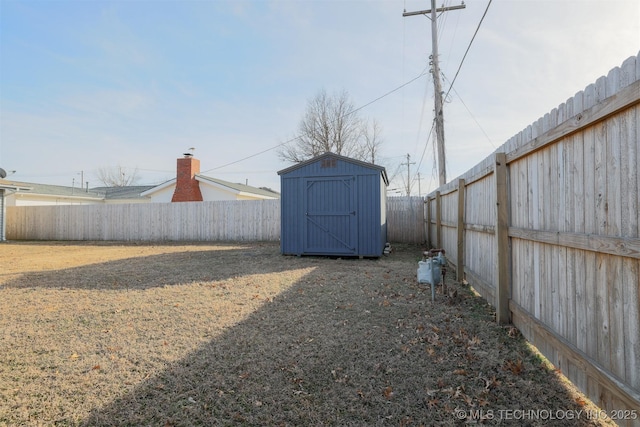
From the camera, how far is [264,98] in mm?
15258

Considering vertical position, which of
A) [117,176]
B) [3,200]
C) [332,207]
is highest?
[117,176]

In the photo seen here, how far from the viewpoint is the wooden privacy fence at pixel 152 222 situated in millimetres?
13969

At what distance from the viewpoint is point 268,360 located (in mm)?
2723

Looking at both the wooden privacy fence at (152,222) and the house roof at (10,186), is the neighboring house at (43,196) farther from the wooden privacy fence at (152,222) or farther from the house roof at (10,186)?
the wooden privacy fence at (152,222)

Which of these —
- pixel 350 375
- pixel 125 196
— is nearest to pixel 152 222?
pixel 125 196

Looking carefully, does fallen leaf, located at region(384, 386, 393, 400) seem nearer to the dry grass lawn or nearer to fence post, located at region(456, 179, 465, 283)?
the dry grass lawn

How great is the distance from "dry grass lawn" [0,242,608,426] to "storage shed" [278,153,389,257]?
3.28 metres

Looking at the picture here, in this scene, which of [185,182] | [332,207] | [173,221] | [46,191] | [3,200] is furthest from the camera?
[46,191]

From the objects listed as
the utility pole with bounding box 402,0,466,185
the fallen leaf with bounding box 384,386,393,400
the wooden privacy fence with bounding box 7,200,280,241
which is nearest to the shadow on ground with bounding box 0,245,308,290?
the fallen leaf with bounding box 384,386,393,400

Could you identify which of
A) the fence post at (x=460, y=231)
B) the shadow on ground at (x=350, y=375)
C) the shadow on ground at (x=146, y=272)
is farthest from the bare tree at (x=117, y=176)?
the fence post at (x=460, y=231)

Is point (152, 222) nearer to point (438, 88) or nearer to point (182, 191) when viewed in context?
point (182, 191)

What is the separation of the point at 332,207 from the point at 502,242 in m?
5.54

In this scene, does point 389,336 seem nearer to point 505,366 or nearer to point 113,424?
point 505,366

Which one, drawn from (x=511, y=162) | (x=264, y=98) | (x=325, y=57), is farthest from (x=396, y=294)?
(x=264, y=98)
